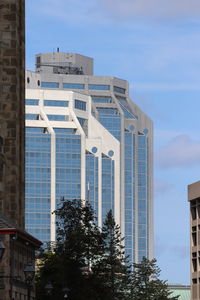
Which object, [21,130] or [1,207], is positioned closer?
[1,207]

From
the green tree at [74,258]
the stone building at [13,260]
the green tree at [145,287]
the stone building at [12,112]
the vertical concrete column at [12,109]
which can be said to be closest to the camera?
the stone building at [13,260]

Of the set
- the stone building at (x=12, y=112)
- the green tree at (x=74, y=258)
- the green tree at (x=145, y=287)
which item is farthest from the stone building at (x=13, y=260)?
the green tree at (x=145, y=287)

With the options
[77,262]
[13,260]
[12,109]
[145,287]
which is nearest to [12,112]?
[12,109]

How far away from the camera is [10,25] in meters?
109

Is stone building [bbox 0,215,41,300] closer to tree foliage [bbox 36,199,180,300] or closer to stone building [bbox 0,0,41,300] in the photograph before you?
stone building [bbox 0,0,41,300]

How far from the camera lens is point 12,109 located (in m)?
107

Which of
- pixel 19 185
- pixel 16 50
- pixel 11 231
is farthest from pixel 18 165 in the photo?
pixel 11 231

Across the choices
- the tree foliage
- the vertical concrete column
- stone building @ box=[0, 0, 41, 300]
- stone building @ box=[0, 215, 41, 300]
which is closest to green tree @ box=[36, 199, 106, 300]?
the tree foliage

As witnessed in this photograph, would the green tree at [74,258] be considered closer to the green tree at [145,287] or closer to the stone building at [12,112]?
the stone building at [12,112]

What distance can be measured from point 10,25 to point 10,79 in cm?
453

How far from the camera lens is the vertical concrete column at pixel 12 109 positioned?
105m

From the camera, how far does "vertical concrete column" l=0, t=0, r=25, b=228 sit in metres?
105

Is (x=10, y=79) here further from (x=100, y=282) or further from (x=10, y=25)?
(x=100, y=282)

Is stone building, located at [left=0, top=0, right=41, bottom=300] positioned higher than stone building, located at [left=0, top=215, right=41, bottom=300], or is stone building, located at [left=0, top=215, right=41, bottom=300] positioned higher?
stone building, located at [left=0, top=0, right=41, bottom=300]
